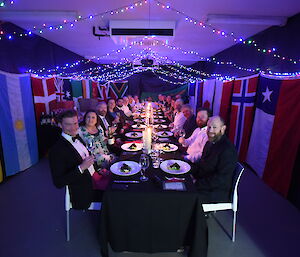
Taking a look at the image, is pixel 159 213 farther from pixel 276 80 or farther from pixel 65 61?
pixel 65 61

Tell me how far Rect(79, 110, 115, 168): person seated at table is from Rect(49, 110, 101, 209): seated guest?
0.45m

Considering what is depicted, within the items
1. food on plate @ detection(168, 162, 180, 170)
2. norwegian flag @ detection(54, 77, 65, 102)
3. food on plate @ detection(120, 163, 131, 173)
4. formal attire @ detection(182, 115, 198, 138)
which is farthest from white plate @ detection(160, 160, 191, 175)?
norwegian flag @ detection(54, 77, 65, 102)

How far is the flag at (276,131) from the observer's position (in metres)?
2.79

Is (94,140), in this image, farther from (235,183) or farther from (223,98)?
(223,98)

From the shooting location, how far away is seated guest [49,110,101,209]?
5.94 feet

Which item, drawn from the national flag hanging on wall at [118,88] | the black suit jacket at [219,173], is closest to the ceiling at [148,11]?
the black suit jacket at [219,173]

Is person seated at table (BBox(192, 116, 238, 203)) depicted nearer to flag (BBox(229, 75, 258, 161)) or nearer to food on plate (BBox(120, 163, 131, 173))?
food on plate (BBox(120, 163, 131, 173))

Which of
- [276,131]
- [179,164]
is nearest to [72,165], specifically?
[179,164]

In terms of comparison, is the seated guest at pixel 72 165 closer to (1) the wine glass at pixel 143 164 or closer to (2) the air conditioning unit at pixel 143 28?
(1) the wine glass at pixel 143 164

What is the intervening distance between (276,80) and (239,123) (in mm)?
1275

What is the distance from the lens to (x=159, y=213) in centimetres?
165

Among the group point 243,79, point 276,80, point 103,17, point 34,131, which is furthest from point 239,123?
point 34,131

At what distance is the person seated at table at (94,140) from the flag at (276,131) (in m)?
2.33

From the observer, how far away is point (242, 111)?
163 inches
